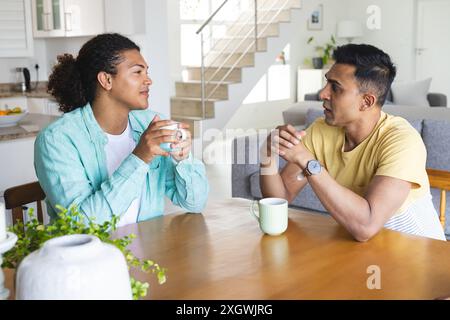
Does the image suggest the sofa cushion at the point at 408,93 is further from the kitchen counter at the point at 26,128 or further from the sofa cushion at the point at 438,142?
the kitchen counter at the point at 26,128

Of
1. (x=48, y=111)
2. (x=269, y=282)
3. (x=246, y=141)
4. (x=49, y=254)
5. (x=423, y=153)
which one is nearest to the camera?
(x=49, y=254)

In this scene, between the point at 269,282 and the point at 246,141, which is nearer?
the point at 269,282

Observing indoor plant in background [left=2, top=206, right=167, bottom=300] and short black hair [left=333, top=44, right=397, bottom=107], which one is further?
short black hair [left=333, top=44, right=397, bottom=107]

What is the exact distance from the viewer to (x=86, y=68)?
75.2 inches

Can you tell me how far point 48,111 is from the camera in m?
5.28

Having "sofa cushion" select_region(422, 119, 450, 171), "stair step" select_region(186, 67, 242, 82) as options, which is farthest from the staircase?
"sofa cushion" select_region(422, 119, 450, 171)

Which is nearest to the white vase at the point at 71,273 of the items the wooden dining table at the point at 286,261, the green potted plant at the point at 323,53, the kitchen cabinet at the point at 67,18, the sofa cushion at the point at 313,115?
the wooden dining table at the point at 286,261

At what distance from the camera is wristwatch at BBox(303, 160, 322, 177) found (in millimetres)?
1584

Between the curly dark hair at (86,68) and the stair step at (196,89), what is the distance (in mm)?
4567

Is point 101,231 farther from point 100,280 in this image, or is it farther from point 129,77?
point 129,77

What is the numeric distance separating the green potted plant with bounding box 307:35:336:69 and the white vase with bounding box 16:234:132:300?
892 cm

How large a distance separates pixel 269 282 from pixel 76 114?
0.94 metres

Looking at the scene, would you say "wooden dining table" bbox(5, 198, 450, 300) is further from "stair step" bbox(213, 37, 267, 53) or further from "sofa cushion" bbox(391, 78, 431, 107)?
"sofa cushion" bbox(391, 78, 431, 107)
